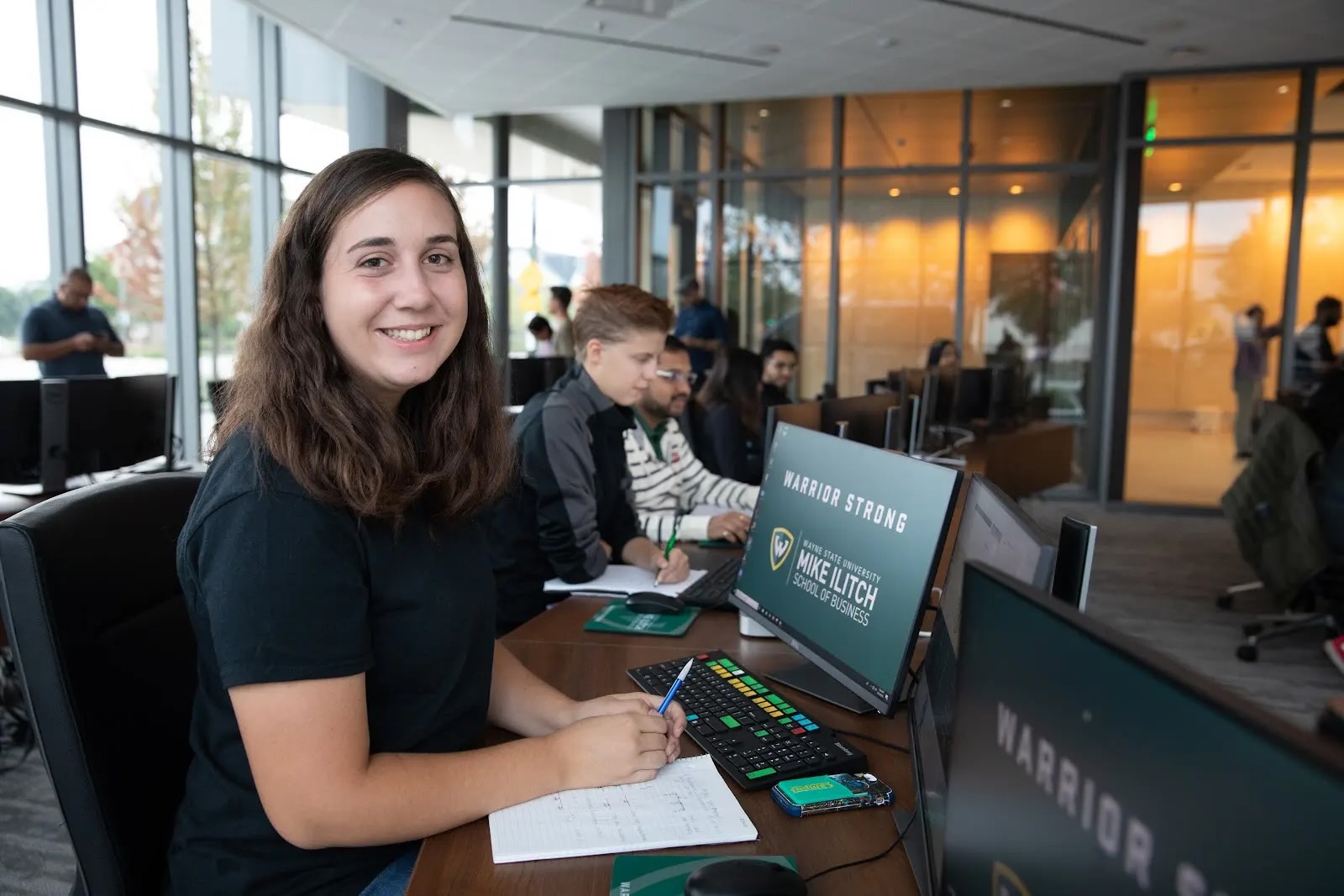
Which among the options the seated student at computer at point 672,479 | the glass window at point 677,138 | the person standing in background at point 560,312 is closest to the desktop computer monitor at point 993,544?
the seated student at computer at point 672,479

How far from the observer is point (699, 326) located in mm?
8039

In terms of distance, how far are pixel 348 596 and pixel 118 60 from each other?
701 centimetres

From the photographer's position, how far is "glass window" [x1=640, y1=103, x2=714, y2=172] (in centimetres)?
886

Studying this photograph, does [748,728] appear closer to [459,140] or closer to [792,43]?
[792,43]

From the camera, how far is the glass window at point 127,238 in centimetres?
637

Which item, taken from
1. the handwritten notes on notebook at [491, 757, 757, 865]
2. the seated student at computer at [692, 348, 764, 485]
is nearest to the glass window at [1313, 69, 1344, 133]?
the seated student at computer at [692, 348, 764, 485]

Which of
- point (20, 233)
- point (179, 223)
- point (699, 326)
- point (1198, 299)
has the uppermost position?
point (179, 223)

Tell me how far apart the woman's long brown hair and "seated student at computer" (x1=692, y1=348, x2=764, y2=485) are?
8.89 ft

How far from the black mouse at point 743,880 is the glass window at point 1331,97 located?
26.9 feet

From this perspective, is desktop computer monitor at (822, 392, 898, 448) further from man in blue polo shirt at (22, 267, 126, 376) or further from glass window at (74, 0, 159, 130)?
glass window at (74, 0, 159, 130)

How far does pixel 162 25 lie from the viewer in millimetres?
7094

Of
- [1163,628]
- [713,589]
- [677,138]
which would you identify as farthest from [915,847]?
[677,138]

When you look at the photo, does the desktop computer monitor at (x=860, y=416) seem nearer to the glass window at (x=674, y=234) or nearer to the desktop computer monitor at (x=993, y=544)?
the desktop computer monitor at (x=993, y=544)

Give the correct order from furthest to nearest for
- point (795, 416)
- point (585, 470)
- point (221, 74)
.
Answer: point (221, 74) < point (795, 416) < point (585, 470)
